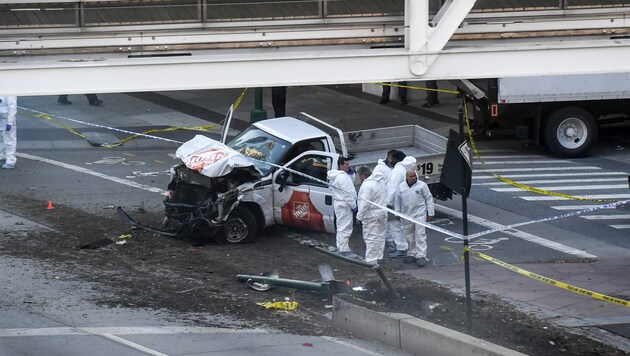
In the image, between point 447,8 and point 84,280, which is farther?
point 84,280

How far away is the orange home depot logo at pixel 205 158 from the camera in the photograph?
51.8 feet

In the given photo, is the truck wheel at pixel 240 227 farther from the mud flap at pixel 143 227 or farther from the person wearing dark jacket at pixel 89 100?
the person wearing dark jacket at pixel 89 100

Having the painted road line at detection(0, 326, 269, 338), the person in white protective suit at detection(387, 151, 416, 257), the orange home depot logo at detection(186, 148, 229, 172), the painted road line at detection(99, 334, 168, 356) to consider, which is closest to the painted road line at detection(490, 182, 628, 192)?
the person in white protective suit at detection(387, 151, 416, 257)

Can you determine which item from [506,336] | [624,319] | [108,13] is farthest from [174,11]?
[624,319]

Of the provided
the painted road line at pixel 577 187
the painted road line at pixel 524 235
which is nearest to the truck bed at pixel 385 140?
the painted road line at pixel 524 235

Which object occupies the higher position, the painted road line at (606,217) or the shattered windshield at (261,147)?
the shattered windshield at (261,147)

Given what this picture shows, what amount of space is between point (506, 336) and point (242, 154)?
6028 mm

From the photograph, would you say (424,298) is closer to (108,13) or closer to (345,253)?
(345,253)

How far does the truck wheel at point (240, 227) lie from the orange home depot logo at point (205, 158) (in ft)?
2.68

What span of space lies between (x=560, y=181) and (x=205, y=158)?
766cm

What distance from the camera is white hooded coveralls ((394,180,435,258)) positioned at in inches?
599

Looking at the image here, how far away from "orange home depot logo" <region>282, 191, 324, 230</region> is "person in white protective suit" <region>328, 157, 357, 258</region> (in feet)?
2.68

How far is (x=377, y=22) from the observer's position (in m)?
12.2

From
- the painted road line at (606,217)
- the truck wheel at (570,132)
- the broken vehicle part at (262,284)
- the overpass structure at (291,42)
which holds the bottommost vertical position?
the broken vehicle part at (262,284)
